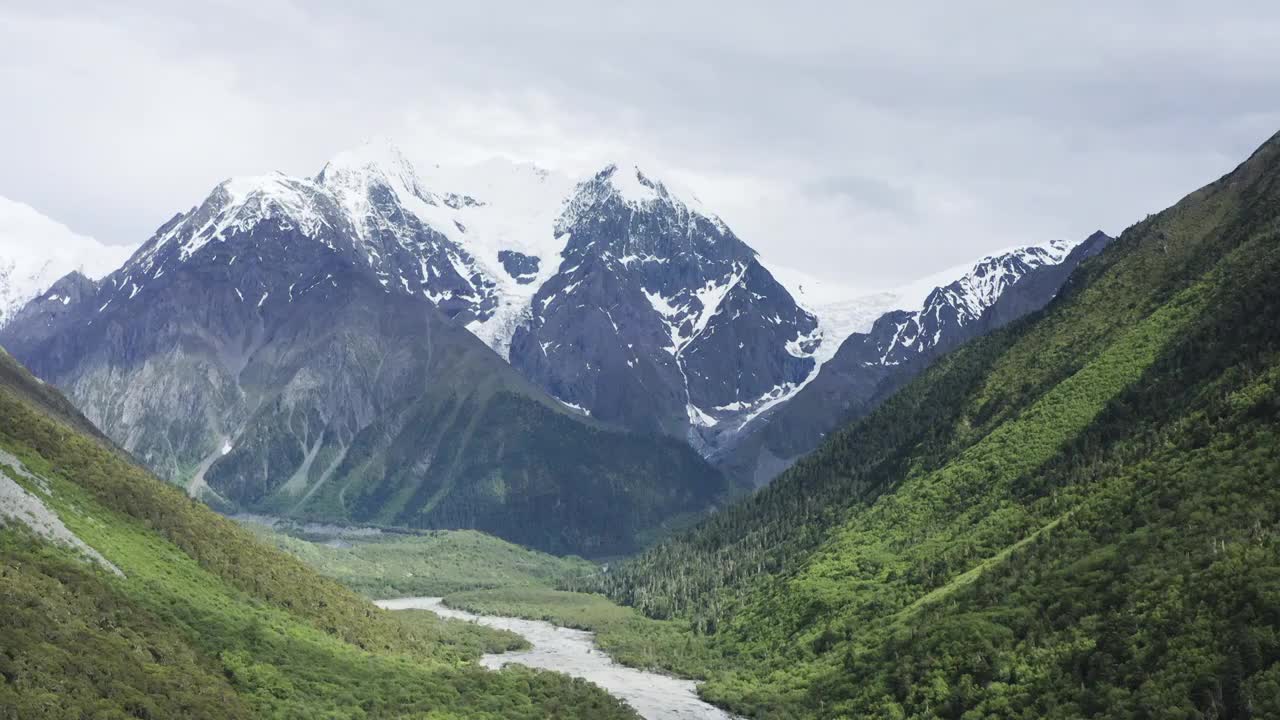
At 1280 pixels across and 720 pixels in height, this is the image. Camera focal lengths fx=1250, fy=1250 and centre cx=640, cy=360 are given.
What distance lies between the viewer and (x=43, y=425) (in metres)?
195

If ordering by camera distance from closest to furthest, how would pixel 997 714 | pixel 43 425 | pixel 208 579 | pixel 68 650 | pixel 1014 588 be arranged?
pixel 68 650, pixel 997 714, pixel 1014 588, pixel 208 579, pixel 43 425

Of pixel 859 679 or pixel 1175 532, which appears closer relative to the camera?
pixel 1175 532

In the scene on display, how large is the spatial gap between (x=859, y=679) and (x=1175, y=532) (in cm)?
4997

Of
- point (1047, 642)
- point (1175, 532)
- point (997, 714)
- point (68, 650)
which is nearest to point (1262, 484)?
point (1175, 532)

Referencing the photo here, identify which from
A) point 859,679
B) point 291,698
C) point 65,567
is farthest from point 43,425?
point 859,679

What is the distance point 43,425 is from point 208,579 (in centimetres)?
3972

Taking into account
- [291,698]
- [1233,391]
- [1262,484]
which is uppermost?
[1233,391]

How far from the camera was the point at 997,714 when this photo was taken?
475 ft

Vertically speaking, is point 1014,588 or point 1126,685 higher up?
point 1014,588

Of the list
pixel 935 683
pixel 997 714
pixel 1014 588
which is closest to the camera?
pixel 997 714

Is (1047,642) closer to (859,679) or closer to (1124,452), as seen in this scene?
(859,679)

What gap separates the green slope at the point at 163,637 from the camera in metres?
123

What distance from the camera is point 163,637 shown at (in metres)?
146

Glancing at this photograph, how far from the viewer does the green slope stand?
404ft
